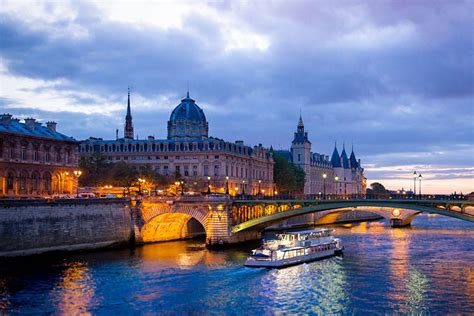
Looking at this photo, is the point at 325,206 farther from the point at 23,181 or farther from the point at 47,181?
the point at 23,181

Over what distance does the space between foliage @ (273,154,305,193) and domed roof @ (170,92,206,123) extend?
22.9 meters

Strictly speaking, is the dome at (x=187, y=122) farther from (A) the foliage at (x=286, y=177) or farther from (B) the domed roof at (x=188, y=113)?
(A) the foliage at (x=286, y=177)

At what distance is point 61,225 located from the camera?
6606 centimetres

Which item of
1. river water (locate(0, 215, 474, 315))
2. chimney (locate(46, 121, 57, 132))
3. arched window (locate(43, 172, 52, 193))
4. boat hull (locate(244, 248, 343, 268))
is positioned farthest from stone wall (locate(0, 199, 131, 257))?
boat hull (locate(244, 248, 343, 268))

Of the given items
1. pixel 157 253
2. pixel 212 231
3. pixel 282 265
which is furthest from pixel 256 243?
pixel 282 265

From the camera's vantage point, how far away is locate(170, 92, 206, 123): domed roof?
143 m

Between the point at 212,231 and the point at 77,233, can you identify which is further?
the point at 212,231

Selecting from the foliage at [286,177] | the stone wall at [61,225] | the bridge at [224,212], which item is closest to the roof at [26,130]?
the stone wall at [61,225]

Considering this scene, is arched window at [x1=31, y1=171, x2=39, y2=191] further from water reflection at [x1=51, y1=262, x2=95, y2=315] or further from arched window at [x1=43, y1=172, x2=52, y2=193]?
water reflection at [x1=51, y1=262, x2=95, y2=315]

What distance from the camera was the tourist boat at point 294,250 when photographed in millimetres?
58625

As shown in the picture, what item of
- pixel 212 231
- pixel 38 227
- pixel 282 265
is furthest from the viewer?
pixel 212 231

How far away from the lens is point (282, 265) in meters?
59.1

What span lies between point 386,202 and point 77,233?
31.2m

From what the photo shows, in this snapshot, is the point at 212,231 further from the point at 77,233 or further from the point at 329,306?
the point at 329,306
